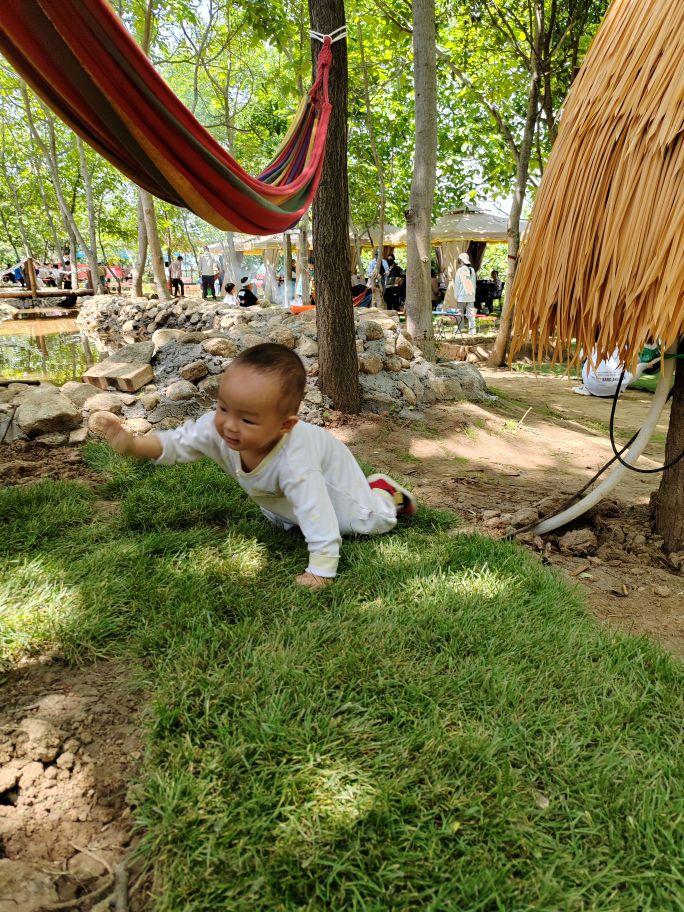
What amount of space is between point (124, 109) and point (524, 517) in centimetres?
253

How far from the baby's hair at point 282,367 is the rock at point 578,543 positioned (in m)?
1.41

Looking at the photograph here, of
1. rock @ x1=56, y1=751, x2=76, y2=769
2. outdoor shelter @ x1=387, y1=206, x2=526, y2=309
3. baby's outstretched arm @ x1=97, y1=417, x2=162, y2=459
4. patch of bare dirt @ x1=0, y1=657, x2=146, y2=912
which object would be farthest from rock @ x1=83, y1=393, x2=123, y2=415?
outdoor shelter @ x1=387, y1=206, x2=526, y2=309

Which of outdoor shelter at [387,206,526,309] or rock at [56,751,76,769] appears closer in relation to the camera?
rock at [56,751,76,769]

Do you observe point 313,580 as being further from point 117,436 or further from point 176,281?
point 176,281

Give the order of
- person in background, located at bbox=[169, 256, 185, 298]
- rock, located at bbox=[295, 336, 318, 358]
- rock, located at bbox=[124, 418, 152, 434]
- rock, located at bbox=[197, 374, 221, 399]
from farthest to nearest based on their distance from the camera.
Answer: person in background, located at bbox=[169, 256, 185, 298] → rock, located at bbox=[295, 336, 318, 358] → rock, located at bbox=[197, 374, 221, 399] → rock, located at bbox=[124, 418, 152, 434]

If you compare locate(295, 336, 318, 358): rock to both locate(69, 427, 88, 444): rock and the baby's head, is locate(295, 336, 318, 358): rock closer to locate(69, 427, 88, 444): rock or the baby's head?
locate(69, 427, 88, 444): rock

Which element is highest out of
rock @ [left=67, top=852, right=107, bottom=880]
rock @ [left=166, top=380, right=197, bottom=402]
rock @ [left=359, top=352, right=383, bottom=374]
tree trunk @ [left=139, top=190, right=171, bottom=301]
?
tree trunk @ [left=139, top=190, right=171, bottom=301]

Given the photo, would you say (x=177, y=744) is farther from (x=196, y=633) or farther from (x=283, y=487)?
(x=283, y=487)

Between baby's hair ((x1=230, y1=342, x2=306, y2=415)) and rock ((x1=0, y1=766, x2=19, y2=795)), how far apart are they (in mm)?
1240

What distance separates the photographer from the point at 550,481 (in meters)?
3.64

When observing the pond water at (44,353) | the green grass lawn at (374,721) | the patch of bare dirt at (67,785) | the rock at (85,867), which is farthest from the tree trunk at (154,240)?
the rock at (85,867)

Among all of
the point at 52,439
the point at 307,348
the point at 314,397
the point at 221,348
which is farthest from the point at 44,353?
the point at 314,397

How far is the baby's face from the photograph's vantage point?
1918 mm

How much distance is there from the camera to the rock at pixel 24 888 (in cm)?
101
